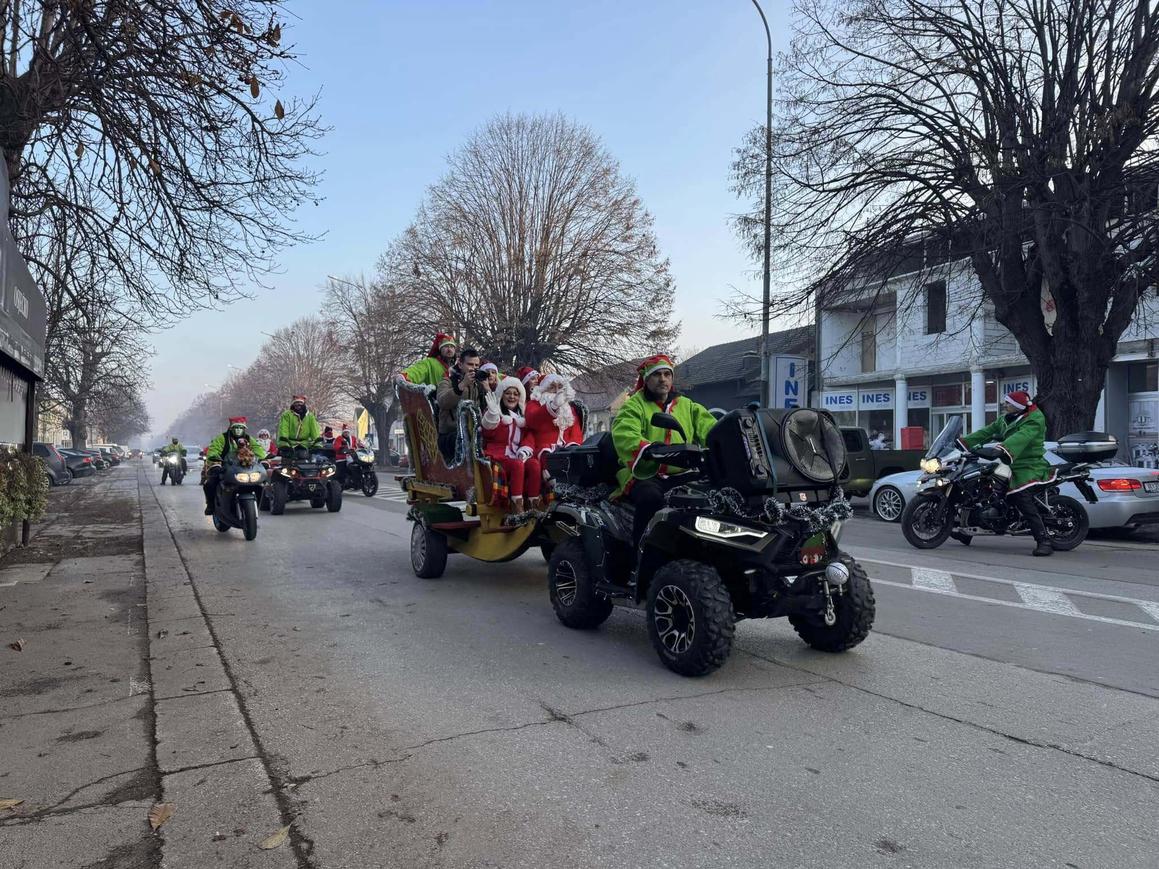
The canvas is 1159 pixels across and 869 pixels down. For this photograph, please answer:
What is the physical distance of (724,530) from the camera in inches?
186

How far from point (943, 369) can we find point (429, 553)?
22103 millimetres

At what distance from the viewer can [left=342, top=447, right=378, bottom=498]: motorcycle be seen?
20.8m

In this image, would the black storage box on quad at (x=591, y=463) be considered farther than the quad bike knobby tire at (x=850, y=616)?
Yes

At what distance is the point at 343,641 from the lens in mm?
5961

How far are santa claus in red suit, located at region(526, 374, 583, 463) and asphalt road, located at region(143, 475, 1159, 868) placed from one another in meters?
1.39

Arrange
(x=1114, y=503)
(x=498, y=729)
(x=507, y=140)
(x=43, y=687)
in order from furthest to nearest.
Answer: (x=507, y=140) < (x=1114, y=503) < (x=43, y=687) < (x=498, y=729)

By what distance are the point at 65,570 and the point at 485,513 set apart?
5036mm

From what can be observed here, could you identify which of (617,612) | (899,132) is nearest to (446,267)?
(899,132)

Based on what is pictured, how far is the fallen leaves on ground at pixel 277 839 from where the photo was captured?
2983 mm

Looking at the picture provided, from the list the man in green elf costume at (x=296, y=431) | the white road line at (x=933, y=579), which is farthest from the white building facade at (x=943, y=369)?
the man in green elf costume at (x=296, y=431)

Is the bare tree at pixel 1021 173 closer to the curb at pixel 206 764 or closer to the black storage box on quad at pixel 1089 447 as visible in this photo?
the black storage box on quad at pixel 1089 447

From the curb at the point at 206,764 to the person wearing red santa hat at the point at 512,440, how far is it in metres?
2.61

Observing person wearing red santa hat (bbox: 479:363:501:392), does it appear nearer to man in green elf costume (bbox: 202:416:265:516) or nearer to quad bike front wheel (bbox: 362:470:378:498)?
man in green elf costume (bbox: 202:416:265:516)

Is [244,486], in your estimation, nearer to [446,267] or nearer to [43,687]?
[43,687]
